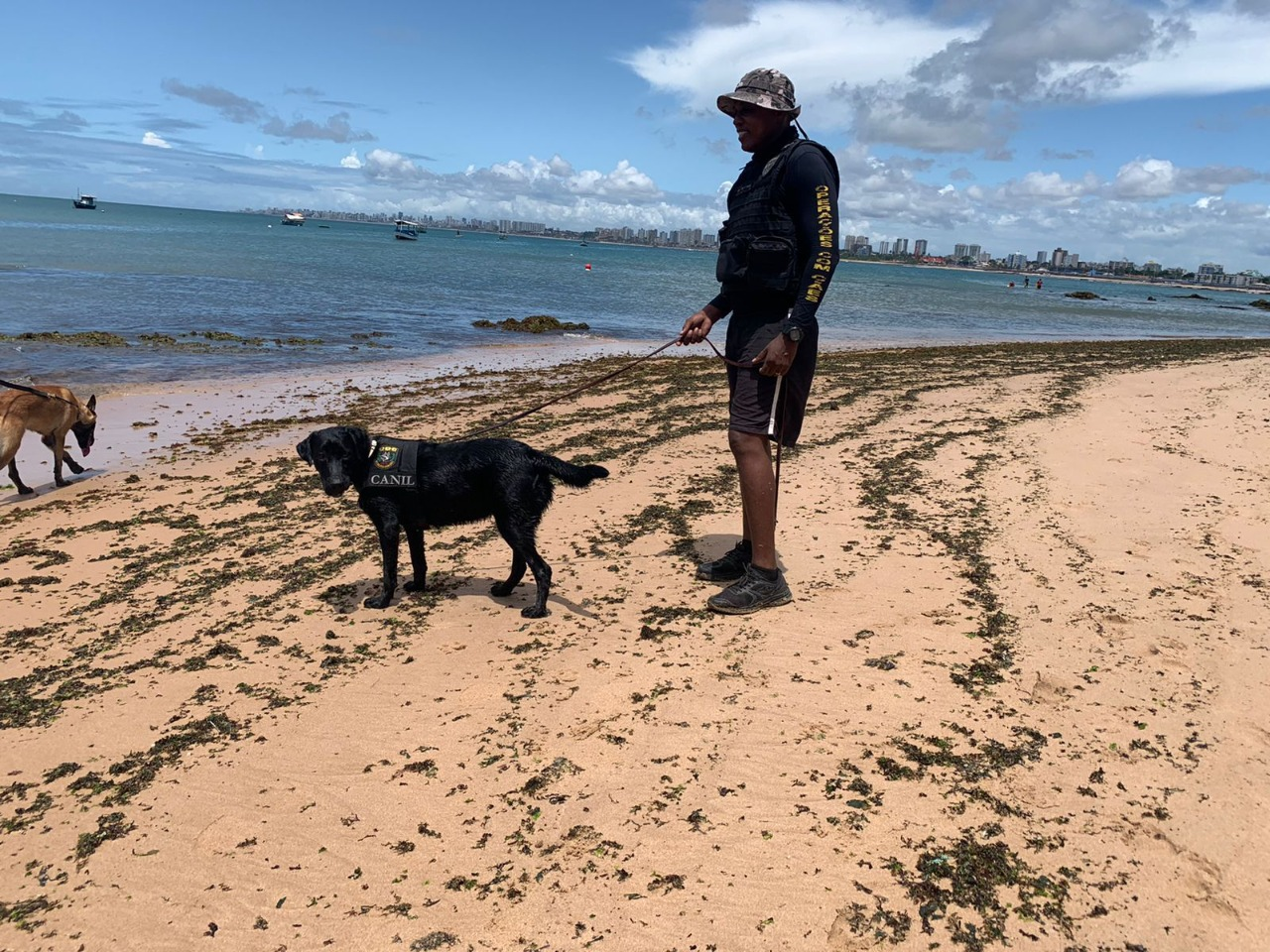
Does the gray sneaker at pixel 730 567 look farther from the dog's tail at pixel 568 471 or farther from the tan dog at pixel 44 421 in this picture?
the tan dog at pixel 44 421

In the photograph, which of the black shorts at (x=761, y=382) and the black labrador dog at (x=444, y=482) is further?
the black labrador dog at (x=444, y=482)

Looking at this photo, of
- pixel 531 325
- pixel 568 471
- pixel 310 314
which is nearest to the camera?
pixel 568 471

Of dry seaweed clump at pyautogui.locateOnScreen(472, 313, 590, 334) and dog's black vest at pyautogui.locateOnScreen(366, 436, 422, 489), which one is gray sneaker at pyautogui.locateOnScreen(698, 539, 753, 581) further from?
dry seaweed clump at pyautogui.locateOnScreen(472, 313, 590, 334)

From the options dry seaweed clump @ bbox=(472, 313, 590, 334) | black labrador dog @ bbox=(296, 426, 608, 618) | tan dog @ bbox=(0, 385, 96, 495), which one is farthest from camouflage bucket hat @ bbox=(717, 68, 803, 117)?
dry seaweed clump @ bbox=(472, 313, 590, 334)

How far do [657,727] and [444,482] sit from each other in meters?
1.97

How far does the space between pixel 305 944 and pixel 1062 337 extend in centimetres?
3109

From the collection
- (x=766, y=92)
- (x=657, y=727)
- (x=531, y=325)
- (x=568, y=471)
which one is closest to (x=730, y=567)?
(x=568, y=471)

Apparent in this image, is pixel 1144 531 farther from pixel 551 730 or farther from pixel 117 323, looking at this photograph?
pixel 117 323

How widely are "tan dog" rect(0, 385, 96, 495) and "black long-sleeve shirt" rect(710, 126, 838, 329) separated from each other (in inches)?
298

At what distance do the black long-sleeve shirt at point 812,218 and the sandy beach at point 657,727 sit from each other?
66.9 inches

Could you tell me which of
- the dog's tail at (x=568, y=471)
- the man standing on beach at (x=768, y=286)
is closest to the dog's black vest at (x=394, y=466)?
the dog's tail at (x=568, y=471)

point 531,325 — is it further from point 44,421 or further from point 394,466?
point 394,466

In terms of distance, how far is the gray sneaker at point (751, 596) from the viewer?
420cm

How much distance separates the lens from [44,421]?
299 inches
